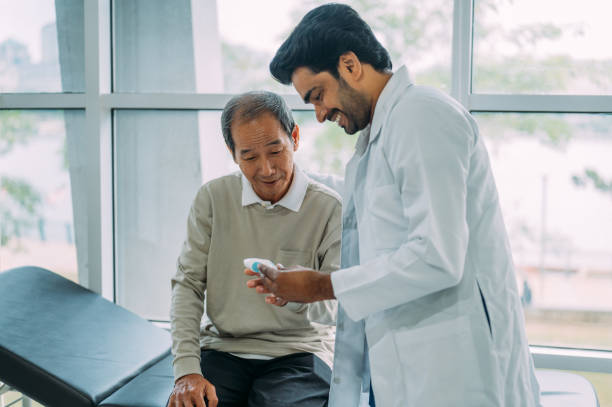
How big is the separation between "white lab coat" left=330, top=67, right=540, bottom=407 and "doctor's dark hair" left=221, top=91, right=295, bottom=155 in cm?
43

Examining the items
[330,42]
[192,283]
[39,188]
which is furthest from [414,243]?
[39,188]

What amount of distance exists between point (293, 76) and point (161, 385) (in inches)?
43.1

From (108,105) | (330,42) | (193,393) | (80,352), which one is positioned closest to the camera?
(330,42)

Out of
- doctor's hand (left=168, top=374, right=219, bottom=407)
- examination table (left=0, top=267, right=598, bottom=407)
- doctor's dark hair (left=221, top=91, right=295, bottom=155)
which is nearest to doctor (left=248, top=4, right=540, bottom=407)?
doctor's dark hair (left=221, top=91, right=295, bottom=155)

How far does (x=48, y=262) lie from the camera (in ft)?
9.60

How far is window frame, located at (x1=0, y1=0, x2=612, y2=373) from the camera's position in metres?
2.19

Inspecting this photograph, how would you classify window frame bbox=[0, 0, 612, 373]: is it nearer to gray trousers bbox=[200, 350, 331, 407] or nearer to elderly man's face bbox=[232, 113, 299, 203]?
elderly man's face bbox=[232, 113, 299, 203]

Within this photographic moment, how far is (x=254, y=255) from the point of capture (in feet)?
5.71

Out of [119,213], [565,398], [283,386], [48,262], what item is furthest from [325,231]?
[48,262]

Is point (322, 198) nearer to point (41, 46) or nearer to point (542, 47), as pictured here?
point (542, 47)

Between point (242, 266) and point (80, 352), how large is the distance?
0.68 m

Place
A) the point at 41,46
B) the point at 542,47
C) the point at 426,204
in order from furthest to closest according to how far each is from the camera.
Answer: the point at 41,46 → the point at 542,47 → the point at 426,204

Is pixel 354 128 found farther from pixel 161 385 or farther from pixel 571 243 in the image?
pixel 571 243

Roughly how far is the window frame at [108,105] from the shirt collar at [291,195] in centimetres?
69
